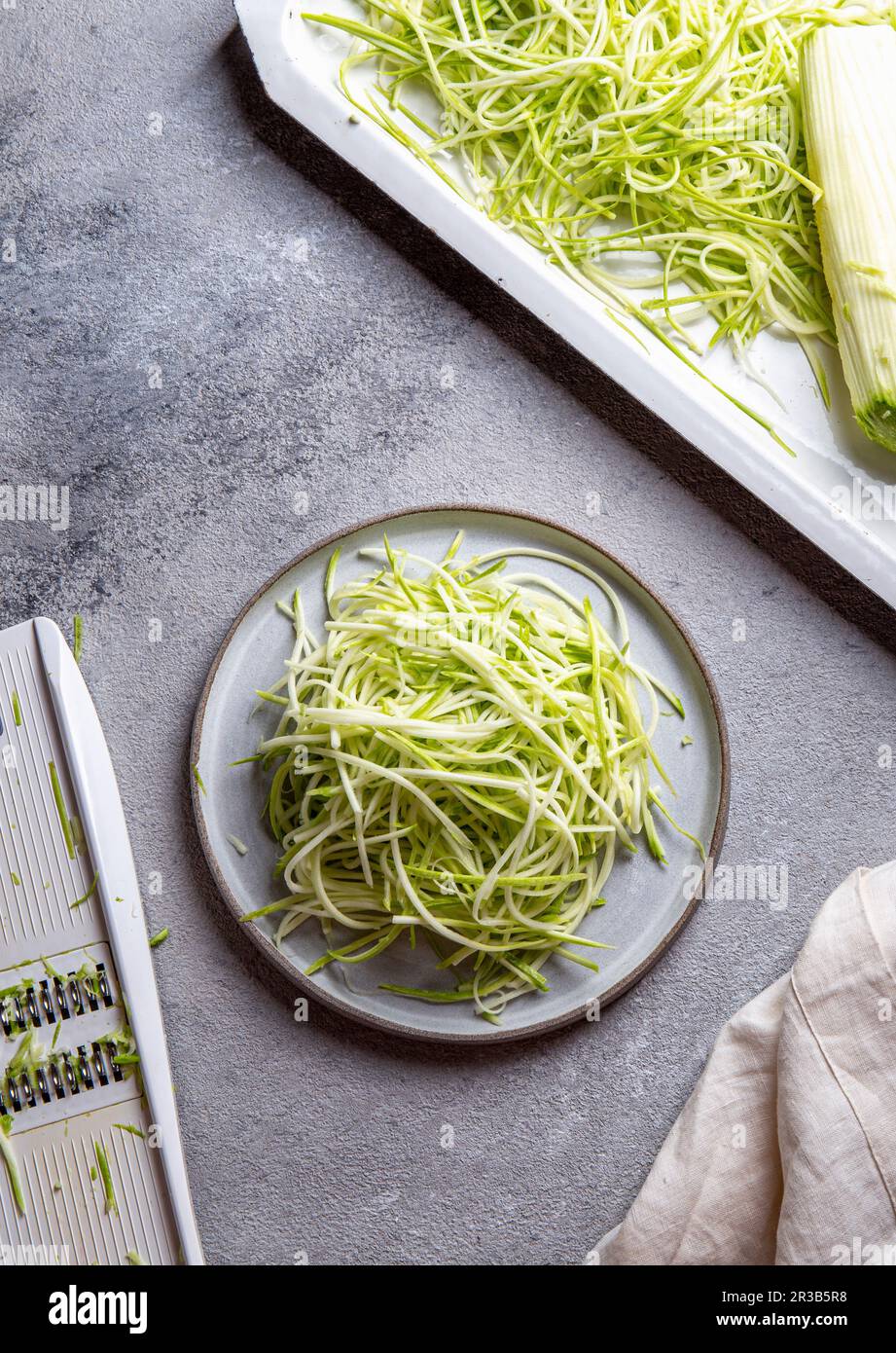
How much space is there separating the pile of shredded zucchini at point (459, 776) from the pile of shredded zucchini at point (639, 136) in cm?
46

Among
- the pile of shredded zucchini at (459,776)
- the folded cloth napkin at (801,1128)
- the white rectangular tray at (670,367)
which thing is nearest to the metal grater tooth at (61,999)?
the pile of shredded zucchini at (459,776)

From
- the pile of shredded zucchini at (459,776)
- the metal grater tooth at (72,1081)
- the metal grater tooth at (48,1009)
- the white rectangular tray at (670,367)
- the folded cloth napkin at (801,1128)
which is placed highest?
the white rectangular tray at (670,367)

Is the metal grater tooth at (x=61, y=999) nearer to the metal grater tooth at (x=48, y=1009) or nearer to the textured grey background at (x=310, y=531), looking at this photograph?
the metal grater tooth at (x=48, y=1009)

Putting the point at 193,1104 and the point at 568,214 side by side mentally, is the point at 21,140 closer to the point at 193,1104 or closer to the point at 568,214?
the point at 568,214


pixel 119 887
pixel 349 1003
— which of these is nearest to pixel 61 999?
pixel 119 887

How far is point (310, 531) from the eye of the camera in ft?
Answer: 5.00

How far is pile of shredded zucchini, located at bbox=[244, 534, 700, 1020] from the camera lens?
1.27 m

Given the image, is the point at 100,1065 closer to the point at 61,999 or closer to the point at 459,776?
the point at 61,999

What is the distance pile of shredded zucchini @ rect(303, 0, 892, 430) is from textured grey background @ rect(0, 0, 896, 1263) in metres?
0.12

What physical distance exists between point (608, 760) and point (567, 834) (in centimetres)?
10

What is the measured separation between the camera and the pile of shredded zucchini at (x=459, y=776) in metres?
1.27

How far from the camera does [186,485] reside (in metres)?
1.54

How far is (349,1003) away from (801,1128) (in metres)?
0.54
